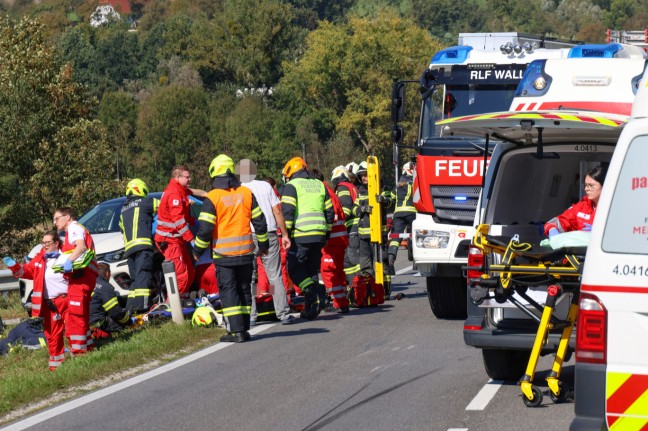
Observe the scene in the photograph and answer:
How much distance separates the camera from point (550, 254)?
8406 mm

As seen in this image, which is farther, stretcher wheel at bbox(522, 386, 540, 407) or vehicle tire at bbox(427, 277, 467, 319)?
vehicle tire at bbox(427, 277, 467, 319)

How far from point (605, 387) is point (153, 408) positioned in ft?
14.9

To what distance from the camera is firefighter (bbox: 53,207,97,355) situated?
40.1ft

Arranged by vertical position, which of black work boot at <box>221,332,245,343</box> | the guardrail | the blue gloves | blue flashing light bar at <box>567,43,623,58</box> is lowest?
the guardrail

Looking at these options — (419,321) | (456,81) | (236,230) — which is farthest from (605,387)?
(456,81)

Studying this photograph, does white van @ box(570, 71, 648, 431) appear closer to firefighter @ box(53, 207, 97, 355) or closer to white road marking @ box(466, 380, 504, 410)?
white road marking @ box(466, 380, 504, 410)

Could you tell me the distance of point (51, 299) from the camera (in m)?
12.6

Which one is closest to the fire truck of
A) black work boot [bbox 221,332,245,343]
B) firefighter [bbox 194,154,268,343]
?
firefighter [bbox 194,154,268,343]

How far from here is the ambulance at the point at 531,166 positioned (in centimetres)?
893

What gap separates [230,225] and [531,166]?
361cm

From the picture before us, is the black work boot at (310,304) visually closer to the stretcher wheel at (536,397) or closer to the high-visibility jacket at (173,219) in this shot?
the high-visibility jacket at (173,219)

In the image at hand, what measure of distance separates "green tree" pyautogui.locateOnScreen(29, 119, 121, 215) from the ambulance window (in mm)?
29449

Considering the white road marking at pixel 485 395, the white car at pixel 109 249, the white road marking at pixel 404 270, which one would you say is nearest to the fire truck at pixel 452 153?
the white car at pixel 109 249

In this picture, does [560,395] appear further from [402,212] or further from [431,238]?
[402,212]
